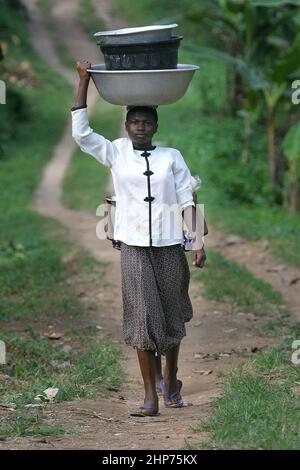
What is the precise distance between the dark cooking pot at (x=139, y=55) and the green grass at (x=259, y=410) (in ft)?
5.76

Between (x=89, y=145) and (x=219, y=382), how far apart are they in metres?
1.75

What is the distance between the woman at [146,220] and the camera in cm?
525

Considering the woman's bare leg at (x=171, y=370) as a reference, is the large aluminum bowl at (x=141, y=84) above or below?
above

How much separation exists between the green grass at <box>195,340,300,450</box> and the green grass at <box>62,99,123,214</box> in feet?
25.9

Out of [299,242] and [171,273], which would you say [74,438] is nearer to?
[171,273]

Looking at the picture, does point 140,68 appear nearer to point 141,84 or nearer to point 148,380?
point 141,84

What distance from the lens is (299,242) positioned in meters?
11.0

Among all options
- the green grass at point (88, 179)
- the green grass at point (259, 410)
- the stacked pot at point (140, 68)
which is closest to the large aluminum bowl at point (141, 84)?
the stacked pot at point (140, 68)

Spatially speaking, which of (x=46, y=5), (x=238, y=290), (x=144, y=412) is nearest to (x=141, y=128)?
(x=144, y=412)

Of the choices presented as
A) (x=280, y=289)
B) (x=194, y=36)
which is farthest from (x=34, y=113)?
(x=280, y=289)

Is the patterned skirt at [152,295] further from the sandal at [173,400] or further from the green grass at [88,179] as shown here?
the green grass at [88,179]

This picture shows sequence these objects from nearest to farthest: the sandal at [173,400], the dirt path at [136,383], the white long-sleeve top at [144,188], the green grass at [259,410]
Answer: the green grass at [259,410]
the dirt path at [136,383]
the white long-sleeve top at [144,188]
the sandal at [173,400]

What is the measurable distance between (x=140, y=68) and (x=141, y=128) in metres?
0.34

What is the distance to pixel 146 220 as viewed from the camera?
207 inches
